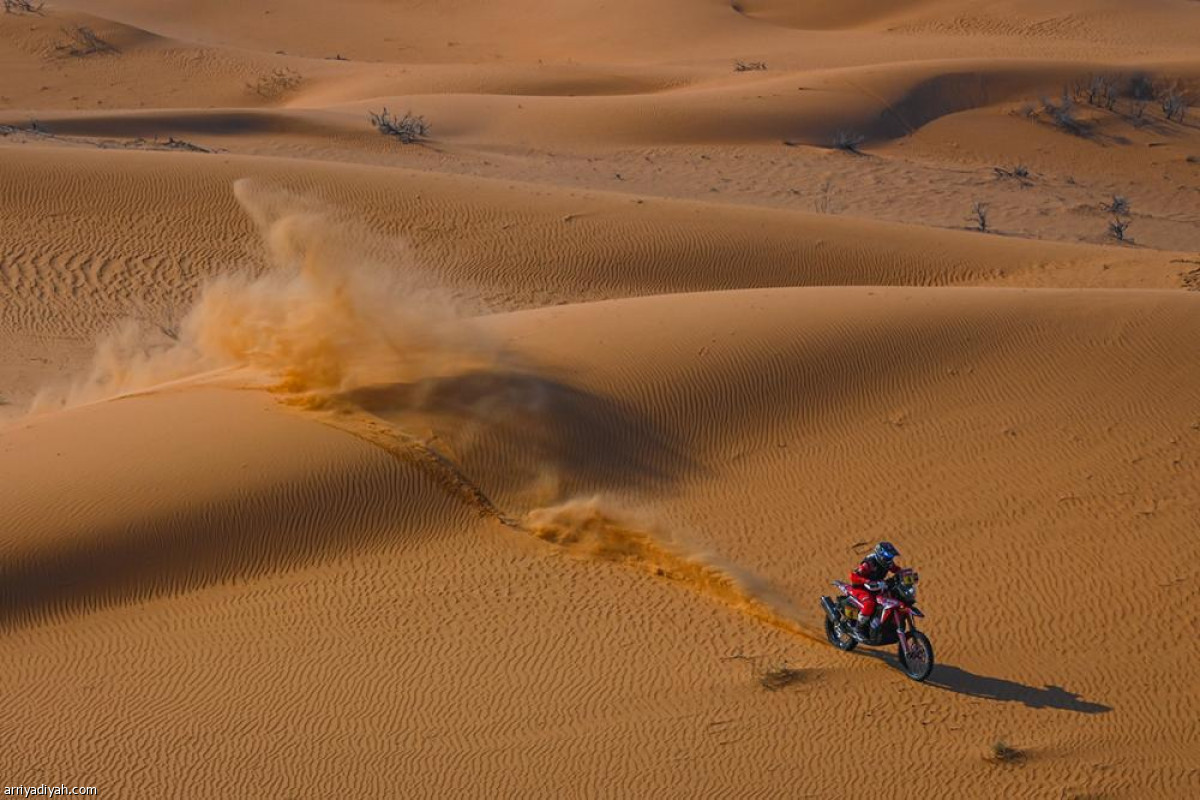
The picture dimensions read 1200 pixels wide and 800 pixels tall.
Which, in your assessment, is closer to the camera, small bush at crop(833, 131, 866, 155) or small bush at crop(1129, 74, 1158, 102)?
small bush at crop(833, 131, 866, 155)

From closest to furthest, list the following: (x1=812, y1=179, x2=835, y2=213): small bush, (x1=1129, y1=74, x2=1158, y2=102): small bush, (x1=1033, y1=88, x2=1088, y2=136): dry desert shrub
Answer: (x1=812, y1=179, x2=835, y2=213): small bush < (x1=1033, y1=88, x2=1088, y2=136): dry desert shrub < (x1=1129, y1=74, x2=1158, y2=102): small bush

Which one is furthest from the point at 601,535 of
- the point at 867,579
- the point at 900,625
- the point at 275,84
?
the point at 275,84

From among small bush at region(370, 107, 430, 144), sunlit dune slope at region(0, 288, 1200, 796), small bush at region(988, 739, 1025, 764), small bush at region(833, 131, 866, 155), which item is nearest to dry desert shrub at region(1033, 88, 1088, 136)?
small bush at region(833, 131, 866, 155)

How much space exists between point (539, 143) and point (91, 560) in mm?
18281

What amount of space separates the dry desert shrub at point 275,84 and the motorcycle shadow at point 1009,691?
2758 cm

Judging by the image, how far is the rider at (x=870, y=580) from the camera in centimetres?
688

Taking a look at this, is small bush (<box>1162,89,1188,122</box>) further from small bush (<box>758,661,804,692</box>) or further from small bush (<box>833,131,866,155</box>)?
small bush (<box>758,661,804,692</box>)

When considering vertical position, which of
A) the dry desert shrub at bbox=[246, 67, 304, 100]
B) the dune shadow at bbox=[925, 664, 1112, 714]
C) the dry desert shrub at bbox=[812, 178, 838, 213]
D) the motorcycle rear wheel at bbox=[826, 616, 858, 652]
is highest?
the dry desert shrub at bbox=[246, 67, 304, 100]

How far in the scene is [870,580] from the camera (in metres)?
6.93

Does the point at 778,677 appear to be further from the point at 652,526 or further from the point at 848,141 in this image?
the point at 848,141

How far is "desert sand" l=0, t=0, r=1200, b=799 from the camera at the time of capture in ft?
21.2

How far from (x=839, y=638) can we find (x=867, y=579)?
1.37 ft

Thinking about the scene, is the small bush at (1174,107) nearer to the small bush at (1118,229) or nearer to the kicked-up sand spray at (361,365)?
the small bush at (1118,229)

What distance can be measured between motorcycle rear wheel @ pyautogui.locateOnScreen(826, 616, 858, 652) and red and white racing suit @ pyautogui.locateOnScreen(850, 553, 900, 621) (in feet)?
0.66
